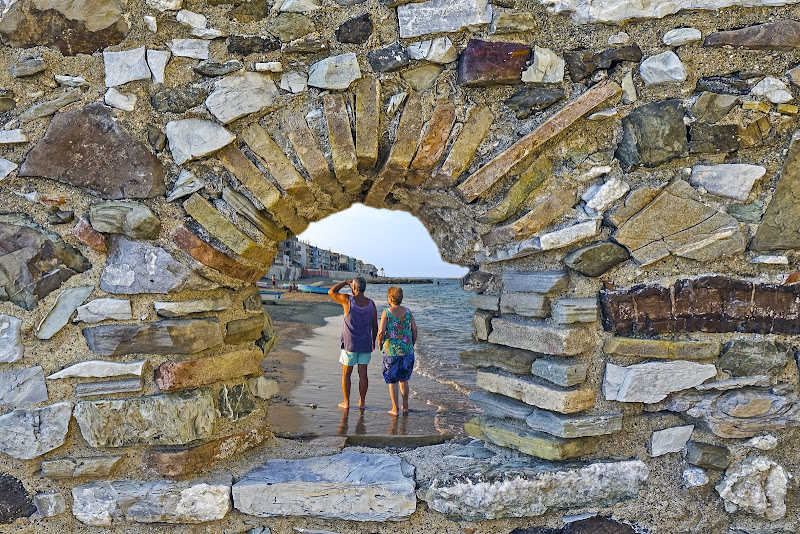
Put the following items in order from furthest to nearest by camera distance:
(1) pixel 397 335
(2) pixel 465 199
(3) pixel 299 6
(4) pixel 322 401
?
1. (4) pixel 322 401
2. (1) pixel 397 335
3. (2) pixel 465 199
4. (3) pixel 299 6

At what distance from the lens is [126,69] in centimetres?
197

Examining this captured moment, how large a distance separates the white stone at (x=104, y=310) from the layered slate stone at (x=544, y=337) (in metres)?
1.46

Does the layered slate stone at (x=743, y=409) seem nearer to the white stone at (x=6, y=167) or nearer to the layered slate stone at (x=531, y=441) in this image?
the layered slate stone at (x=531, y=441)

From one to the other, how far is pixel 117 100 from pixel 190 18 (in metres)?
0.42

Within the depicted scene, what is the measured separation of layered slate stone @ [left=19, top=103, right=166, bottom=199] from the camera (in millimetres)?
1965

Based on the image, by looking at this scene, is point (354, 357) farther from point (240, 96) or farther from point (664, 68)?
point (664, 68)

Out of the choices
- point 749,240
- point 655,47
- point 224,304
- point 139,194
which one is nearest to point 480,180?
point 655,47

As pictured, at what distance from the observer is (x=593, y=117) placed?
1.91 m

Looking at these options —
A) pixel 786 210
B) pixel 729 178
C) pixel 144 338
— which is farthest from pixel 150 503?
pixel 786 210

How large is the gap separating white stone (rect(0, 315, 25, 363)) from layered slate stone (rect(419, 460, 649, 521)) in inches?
64.1

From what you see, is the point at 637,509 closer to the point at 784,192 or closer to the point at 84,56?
the point at 784,192

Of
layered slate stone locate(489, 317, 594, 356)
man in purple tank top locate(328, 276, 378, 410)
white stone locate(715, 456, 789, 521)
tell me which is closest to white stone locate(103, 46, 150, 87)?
A: layered slate stone locate(489, 317, 594, 356)

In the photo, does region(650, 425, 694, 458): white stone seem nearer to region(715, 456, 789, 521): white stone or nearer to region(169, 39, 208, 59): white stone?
region(715, 456, 789, 521): white stone

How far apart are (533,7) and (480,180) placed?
2.21 ft
